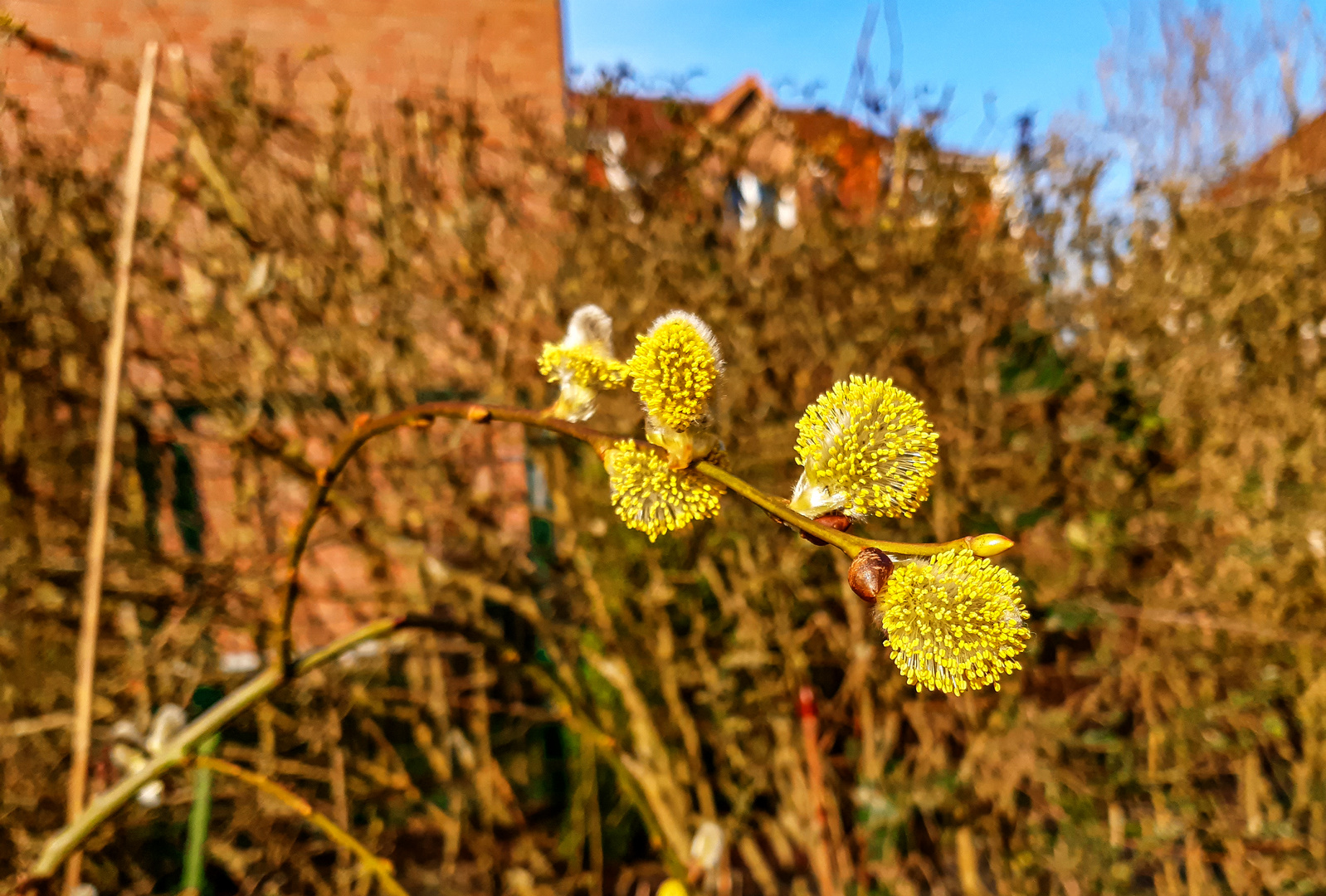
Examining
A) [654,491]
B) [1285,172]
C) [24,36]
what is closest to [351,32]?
[24,36]

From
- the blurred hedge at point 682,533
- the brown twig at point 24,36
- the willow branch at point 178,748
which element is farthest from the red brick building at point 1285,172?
the brown twig at point 24,36

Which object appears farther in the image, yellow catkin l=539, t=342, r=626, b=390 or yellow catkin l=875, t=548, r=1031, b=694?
yellow catkin l=539, t=342, r=626, b=390

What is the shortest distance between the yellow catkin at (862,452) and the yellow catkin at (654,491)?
0.28 feet

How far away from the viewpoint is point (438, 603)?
3.32 meters

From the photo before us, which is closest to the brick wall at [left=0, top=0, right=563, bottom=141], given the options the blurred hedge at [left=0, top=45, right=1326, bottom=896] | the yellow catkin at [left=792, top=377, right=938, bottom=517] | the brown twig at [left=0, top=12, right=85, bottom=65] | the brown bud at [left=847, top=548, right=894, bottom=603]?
the blurred hedge at [left=0, top=45, right=1326, bottom=896]

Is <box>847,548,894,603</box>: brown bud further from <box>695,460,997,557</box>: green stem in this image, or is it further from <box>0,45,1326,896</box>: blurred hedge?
<box>0,45,1326,896</box>: blurred hedge

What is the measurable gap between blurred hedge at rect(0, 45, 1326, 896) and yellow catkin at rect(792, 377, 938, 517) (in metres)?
2.16

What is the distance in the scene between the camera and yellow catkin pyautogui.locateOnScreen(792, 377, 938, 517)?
648 millimetres

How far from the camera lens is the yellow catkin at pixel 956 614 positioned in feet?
1.88

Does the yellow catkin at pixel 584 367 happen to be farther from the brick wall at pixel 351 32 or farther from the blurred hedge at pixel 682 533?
the brick wall at pixel 351 32

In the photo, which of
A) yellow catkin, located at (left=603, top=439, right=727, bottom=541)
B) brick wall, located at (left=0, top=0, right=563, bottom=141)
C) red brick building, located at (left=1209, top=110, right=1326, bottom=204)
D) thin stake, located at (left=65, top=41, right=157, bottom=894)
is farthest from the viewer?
brick wall, located at (left=0, top=0, right=563, bottom=141)

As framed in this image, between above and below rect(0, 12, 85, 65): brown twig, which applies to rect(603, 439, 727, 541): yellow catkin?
below

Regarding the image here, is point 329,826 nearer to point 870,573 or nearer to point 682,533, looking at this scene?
point 870,573

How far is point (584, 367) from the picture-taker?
0.77 meters
